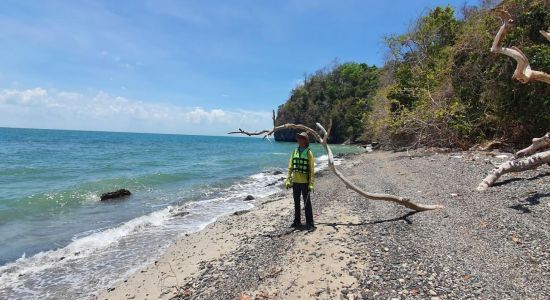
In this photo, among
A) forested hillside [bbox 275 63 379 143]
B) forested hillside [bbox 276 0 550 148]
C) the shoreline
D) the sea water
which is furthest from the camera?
forested hillside [bbox 275 63 379 143]

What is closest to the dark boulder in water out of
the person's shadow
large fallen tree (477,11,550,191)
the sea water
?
the sea water

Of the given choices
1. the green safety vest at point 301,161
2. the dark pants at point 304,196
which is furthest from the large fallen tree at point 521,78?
the green safety vest at point 301,161

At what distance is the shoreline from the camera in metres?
5.22

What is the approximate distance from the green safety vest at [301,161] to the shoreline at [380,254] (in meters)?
1.46

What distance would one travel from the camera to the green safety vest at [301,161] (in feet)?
27.0

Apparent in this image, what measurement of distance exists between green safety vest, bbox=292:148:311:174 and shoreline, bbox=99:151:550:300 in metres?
1.46

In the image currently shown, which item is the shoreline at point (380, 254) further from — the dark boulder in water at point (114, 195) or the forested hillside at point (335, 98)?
the forested hillside at point (335, 98)

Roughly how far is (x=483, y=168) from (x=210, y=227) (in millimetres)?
10347

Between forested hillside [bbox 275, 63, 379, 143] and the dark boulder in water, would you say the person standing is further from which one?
forested hillside [bbox 275, 63, 379, 143]

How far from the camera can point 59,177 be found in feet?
80.9

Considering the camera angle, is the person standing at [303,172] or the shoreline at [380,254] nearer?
the shoreline at [380,254]

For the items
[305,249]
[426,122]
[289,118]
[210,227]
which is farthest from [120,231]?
[289,118]

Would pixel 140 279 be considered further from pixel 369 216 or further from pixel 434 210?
pixel 434 210

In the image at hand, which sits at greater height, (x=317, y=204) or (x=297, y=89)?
(x=297, y=89)
